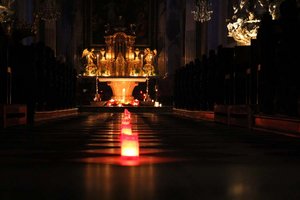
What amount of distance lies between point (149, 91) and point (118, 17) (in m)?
6.03

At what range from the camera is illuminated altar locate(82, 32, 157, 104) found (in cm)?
4472

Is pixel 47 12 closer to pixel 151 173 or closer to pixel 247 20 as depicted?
pixel 247 20

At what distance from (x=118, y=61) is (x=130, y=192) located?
41898 millimetres

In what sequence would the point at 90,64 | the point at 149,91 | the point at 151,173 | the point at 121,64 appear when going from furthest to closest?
the point at 149,91 → the point at 90,64 → the point at 121,64 → the point at 151,173

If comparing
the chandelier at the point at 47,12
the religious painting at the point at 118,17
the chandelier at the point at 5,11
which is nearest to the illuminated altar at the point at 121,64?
the religious painting at the point at 118,17

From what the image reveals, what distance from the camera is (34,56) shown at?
16.6m

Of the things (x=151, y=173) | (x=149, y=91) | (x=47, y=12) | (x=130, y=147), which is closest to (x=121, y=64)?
(x=149, y=91)

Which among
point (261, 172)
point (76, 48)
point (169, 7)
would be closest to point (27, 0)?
point (169, 7)

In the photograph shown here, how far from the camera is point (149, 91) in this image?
152 feet

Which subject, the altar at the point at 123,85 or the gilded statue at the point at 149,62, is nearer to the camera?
the altar at the point at 123,85

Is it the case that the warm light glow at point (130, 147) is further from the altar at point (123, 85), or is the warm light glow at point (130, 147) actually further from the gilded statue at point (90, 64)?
the gilded statue at point (90, 64)

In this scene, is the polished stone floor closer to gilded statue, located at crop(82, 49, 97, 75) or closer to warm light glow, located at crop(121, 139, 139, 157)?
warm light glow, located at crop(121, 139, 139, 157)

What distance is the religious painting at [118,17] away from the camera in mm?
47875

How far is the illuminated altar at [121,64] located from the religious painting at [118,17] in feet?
6.33
